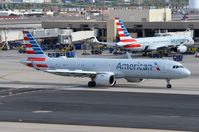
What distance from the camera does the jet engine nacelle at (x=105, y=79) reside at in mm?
68438

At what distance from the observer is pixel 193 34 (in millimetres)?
149375

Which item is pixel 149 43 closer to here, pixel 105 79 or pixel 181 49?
pixel 181 49

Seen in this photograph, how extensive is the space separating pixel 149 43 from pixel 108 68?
48.0 meters

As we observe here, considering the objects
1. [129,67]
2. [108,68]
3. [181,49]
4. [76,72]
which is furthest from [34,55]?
[181,49]

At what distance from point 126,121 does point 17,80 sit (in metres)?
34.0

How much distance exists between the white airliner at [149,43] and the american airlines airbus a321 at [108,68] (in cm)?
4255

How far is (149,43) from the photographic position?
11688 centimetres

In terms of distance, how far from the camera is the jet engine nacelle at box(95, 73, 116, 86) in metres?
68.4

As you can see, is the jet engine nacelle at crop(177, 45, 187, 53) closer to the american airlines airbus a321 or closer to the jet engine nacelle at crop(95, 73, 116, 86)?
the american airlines airbus a321

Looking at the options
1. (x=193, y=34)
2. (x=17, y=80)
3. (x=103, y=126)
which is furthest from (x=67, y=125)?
(x=193, y=34)

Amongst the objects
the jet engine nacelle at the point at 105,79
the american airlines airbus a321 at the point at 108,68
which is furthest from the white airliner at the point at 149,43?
the jet engine nacelle at the point at 105,79

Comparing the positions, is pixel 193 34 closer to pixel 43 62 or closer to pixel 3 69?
Answer: pixel 3 69

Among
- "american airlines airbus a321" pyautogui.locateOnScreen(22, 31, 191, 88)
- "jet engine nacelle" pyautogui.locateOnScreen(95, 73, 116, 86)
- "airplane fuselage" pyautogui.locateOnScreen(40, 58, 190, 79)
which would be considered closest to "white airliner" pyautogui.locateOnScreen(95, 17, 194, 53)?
"american airlines airbus a321" pyautogui.locateOnScreen(22, 31, 191, 88)

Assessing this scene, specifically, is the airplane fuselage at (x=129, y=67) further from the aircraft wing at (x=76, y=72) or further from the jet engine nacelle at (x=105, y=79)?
the aircraft wing at (x=76, y=72)
